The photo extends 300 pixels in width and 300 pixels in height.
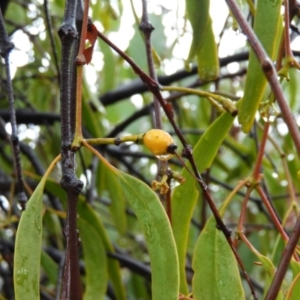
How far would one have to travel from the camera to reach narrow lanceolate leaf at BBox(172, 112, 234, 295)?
0.75 meters

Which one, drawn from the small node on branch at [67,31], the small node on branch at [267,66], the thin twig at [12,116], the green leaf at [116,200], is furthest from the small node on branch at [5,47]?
the green leaf at [116,200]

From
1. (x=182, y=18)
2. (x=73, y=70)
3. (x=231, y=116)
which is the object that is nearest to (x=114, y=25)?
(x=182, y=18)

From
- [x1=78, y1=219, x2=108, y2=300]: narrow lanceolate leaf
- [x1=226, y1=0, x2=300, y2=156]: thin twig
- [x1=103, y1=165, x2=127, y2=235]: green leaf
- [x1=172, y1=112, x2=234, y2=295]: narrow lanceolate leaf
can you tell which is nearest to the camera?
[x1=226, y1=0, x2=300, y2=156]: thin twig

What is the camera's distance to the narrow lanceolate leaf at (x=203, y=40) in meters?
0.73

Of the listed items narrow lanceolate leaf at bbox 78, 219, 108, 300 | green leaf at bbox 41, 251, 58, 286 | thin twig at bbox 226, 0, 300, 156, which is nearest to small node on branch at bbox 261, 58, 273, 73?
thin twig at bbox 226, 0, 300, 156

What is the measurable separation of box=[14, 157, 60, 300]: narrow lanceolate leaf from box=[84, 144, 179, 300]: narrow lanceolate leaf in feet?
0.28

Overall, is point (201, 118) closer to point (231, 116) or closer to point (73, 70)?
point (231, 116)

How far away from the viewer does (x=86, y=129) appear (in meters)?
1.28

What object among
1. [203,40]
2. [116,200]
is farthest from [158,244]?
[116,200]

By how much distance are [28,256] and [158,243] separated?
12 centimetres

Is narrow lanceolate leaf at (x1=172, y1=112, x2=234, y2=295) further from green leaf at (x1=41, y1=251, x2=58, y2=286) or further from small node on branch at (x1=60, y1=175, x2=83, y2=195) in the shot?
green leaf at (x1=41, y1=251, x2=58, y2=286)

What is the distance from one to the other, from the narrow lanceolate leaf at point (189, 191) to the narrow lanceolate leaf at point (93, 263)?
0.16 m

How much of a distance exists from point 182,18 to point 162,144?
0.45 m

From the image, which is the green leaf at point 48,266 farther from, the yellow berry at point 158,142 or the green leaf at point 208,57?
the yellow berry at point 158,142
